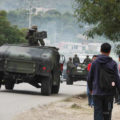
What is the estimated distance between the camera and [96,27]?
2712cm

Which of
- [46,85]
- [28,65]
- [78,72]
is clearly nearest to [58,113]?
[46,85]

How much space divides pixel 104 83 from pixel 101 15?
1415 centimetres

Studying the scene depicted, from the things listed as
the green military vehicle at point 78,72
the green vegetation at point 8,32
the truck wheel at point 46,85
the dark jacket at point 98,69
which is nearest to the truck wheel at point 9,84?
the truck wheel at point 46,85

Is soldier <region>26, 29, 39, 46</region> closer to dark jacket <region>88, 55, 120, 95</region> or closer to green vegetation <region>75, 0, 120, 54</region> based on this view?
green vegetation <region>75, 0, 120, 54</region>

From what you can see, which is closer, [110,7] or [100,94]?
[100,94]

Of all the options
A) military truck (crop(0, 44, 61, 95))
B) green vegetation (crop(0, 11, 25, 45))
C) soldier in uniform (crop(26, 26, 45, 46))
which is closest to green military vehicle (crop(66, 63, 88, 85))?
soldier in uniform (crop(26, 26, 45, 46))

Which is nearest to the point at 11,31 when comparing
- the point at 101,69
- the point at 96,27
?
the point at 96,27

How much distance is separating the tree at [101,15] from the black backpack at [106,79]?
13049mm

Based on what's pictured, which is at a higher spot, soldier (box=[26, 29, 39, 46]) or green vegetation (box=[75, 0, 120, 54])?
green vegetation (box=[75, 0, 120, 54])

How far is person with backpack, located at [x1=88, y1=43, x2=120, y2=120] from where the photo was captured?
36.0 ft

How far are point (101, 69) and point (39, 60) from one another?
12.8m

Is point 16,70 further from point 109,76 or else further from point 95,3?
point 109,76

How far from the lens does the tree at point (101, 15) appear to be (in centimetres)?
2438

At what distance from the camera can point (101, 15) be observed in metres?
25.0
